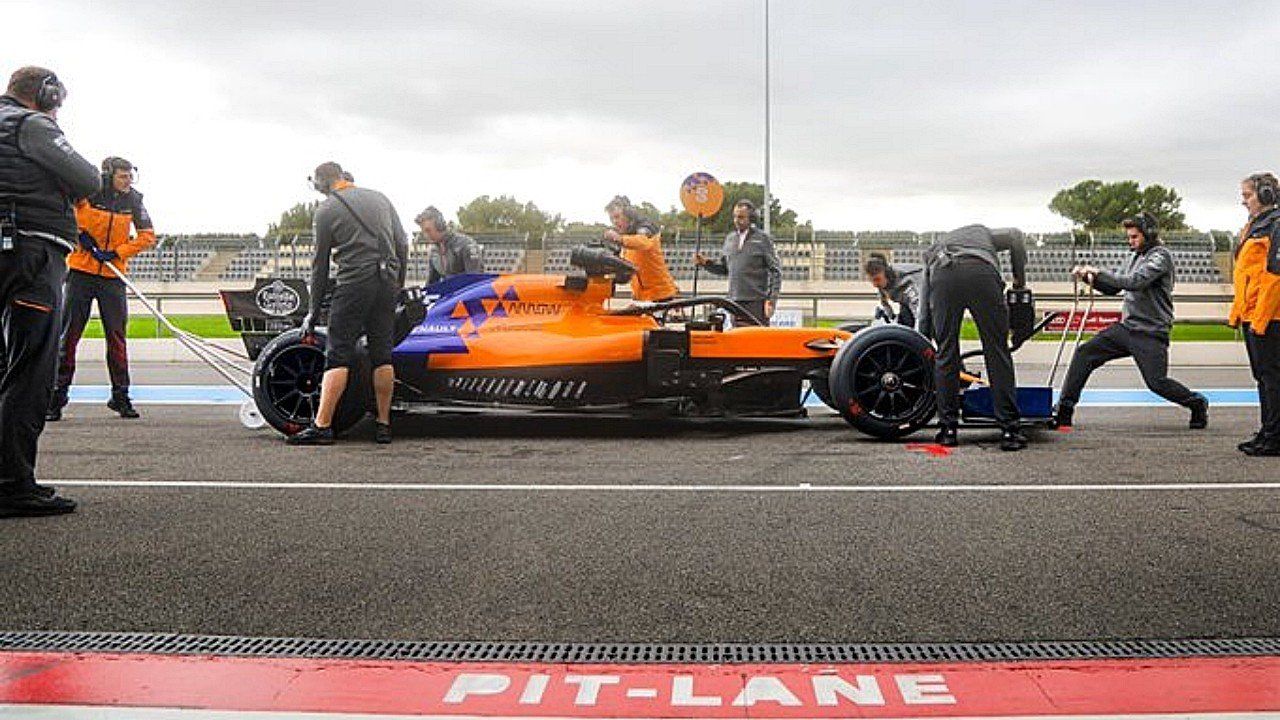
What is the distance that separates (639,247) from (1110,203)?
331ft

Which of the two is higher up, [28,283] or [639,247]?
[639,247]

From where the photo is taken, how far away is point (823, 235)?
33.7 meters

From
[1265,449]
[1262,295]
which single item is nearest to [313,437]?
[1265,449]

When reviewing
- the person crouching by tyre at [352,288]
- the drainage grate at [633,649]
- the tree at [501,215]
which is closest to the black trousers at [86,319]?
the person crouching by tyre at [352,288]

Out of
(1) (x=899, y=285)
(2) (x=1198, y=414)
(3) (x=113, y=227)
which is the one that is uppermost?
(3) (x=113, y=227)

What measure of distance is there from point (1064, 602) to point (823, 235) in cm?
3075

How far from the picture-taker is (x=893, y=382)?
7.36 metres

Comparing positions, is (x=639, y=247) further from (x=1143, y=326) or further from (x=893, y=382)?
(x=1143, y=326)

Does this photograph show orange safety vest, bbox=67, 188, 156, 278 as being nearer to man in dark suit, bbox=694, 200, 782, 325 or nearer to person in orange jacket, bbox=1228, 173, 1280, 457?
man in dark suit, bbox=694, 200, 782, 325

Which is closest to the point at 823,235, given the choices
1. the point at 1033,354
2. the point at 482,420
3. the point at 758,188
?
the point at 1033,354

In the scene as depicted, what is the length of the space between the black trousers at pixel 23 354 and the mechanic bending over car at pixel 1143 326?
617 cm

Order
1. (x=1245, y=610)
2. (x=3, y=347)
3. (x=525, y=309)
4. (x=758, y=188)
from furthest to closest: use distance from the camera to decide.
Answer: (x=758, y=188)
(x=525, y=309)
(x=3, y=347)
(x=1245, y=610)

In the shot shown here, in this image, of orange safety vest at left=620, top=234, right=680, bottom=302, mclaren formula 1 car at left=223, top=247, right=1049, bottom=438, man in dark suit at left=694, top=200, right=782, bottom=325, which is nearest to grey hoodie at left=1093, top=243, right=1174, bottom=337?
mclaren formula 1 car at left=223, top=247, right=1049, bottom=438

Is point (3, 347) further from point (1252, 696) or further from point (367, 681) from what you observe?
point (1252, 696)
